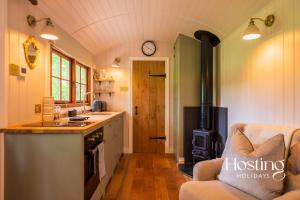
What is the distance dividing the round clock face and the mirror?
2.46 metres

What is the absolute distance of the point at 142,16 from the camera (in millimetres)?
3066

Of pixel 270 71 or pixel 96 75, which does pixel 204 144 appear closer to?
pixel 270 71

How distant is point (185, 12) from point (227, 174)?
6.90ft

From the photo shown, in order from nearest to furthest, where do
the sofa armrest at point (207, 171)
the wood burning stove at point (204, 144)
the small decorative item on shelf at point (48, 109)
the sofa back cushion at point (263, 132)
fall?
the sofa back cushion at point (263, 132) → the sofa armrest at point (207, 171) → the small decorative item on shelf at point (48, 109) → the wood burning stove at point (204, 144)

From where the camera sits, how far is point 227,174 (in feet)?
5.39

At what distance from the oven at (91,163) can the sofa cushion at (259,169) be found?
3.76 ft

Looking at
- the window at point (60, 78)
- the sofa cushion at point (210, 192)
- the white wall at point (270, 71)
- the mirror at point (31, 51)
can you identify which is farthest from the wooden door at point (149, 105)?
the sofa cushion at point (210, 192)

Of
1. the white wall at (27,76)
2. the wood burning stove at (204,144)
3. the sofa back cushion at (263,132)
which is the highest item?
the white wall at (27,76)

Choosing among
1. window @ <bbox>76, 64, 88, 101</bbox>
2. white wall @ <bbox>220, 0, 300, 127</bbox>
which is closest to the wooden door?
window @ <bbox>76, 64, 88, 101</bbox>

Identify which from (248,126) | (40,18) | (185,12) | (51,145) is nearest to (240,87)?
(248,126)

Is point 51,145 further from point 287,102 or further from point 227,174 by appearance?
point 287,102

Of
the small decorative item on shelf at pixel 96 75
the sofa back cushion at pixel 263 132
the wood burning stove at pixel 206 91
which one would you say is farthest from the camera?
the small decorative item on shelf at pixel 96 75

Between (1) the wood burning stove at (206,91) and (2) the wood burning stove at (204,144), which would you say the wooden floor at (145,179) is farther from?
(1) the wood burning stove at (206,91)

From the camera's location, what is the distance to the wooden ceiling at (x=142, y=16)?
2.36m
